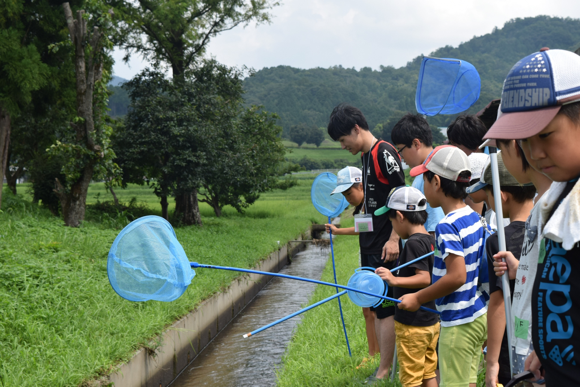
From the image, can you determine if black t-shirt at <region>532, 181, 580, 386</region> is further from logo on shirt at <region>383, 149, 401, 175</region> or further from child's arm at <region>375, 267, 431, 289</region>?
logo on shirt at <region>383, 149, 401, 175</region>

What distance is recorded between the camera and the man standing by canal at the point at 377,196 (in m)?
3.10

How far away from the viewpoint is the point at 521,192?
208cm

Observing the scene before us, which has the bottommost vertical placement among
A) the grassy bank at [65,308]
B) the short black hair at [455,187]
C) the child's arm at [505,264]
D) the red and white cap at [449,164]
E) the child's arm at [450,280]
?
the grassy bank at [65,308]

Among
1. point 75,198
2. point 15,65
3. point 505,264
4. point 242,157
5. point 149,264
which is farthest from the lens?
point 242,157

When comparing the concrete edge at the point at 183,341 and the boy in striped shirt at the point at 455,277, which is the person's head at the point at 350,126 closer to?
the boy in striped shirt at the point at 455,277

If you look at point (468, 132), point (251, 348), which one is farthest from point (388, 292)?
point (251, 348)

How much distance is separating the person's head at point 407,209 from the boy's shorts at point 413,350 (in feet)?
1.66

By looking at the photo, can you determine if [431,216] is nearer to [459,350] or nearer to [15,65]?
[459,350]

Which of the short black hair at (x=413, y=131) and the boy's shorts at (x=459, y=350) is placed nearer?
the boy's shorts at (x=459, y=350)

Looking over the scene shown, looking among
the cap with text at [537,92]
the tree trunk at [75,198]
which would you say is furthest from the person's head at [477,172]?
the tree trunk at [75,198]

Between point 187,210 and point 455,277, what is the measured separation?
43.1ft

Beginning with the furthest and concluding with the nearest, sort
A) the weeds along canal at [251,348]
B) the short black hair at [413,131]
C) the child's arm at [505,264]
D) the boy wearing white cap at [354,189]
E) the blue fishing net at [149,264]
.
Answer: the weeds along canal at [251,348]
the boy wearing white cap at [354,189]
the short black hair at [413,131]
the blue fishing net at [149,264]
the child's arm at [505,264]

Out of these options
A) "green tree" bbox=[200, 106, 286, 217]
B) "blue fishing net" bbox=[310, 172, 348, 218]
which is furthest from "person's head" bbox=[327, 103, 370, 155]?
"green tree" bbox=[200, 106, 286, 217]

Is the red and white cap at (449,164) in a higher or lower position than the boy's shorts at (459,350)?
higher
